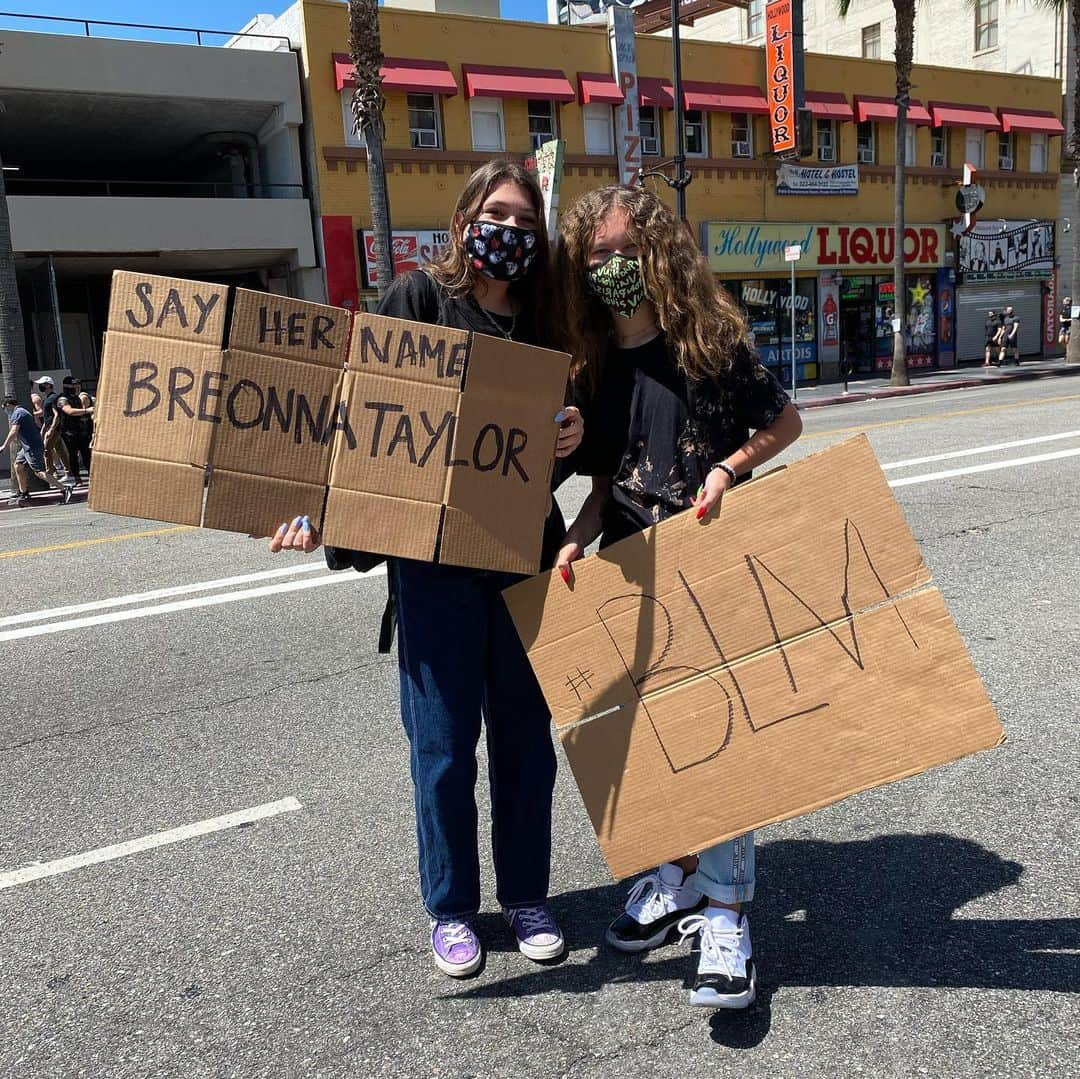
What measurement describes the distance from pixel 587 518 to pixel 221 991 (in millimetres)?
1555

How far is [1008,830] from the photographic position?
10.3ft

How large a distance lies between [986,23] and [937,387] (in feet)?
65.7

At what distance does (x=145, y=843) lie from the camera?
3.39 meters

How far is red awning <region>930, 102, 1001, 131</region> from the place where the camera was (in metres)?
28.9

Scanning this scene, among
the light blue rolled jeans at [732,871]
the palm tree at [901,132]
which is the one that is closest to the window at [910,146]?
the palm tree at [901,132]

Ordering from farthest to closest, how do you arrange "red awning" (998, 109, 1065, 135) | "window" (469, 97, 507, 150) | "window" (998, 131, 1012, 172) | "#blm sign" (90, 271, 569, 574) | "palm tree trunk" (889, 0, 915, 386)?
1. "window" (998, 131, 1012, 172)
2. "red awning" (998, 109, 1065, 135)
3. "window" (469, 97, 507, 150)
4. "palm tree trunk" (889, 0, 915, 386)
5. "#blm sign" (90, 271, 569, 574)

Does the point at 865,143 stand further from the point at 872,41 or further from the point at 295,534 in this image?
the point at 295,534

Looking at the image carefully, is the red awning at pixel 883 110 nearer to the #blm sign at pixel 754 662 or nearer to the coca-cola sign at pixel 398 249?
the coca-cola sign at pixel 398 249

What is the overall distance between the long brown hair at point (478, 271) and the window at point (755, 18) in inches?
1675

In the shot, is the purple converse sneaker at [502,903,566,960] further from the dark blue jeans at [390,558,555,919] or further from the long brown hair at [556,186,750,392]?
the long brown hair at [556,186,750,392]

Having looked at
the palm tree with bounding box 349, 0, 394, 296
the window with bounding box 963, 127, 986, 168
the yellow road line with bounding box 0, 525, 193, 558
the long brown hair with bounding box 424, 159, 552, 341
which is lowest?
the yellow road line with bounding box 0, 525, 193, 558

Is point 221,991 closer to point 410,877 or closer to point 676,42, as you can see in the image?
point 410,877

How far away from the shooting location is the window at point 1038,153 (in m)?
31.9

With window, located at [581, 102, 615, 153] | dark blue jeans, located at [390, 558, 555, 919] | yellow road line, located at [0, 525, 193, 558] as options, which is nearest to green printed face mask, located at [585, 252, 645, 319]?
dark blue jeans, located at [390, 558, 555, 919]
